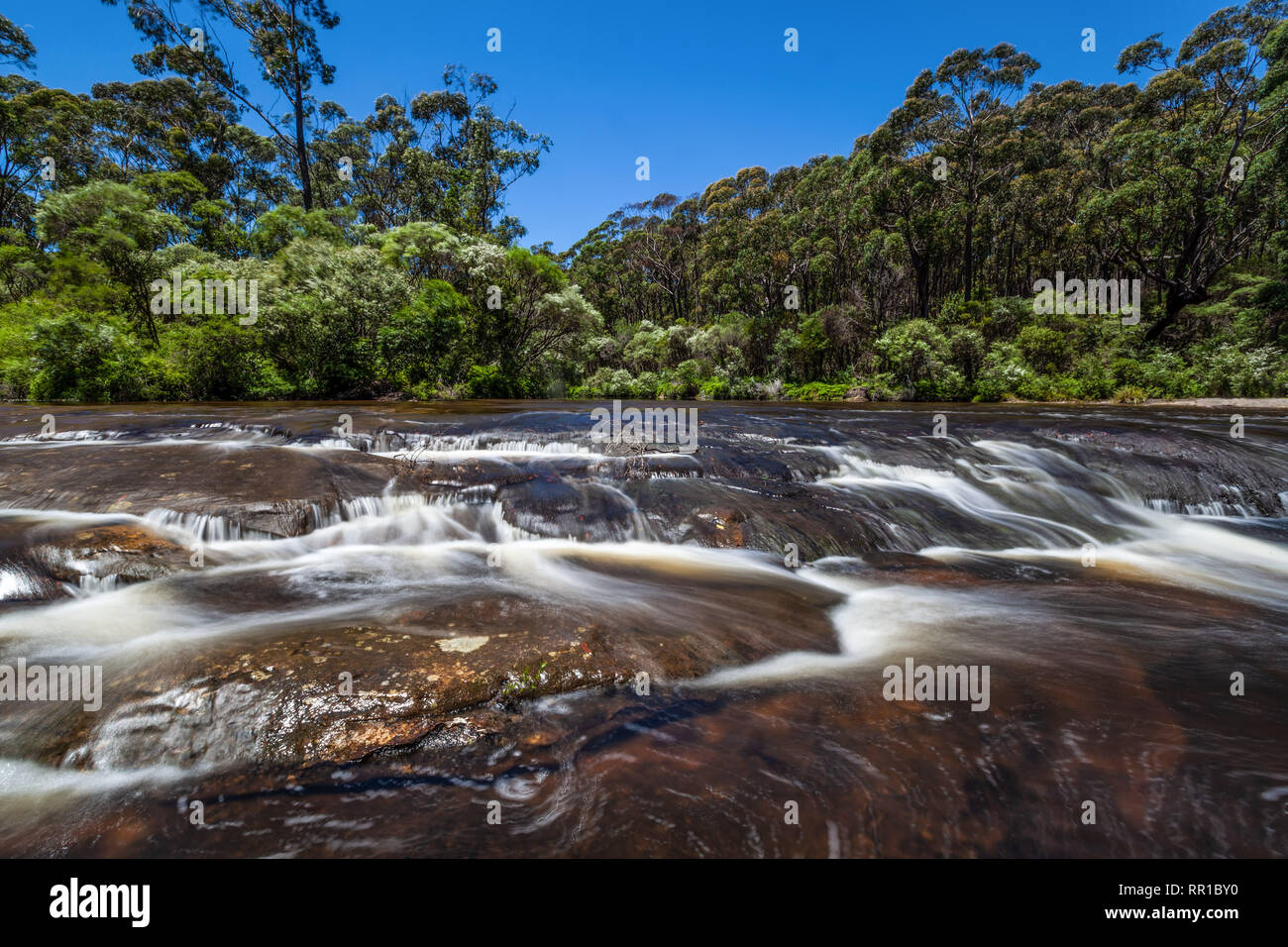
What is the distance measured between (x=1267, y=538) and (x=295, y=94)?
38.0m

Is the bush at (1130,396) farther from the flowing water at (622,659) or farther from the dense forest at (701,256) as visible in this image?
the flowing water at (622,659)

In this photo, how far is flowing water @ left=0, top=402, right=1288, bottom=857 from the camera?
1.79 metres

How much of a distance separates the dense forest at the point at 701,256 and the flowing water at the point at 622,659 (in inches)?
514

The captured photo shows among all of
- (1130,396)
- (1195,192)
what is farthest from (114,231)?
(1195,192)

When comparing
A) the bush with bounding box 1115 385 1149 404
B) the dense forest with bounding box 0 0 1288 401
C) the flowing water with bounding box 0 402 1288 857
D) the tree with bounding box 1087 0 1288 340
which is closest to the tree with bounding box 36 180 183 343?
the dense forest with bounding box 0 0 1288 401

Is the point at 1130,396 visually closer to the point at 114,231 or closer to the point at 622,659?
the point at 622,659

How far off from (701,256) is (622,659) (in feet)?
119

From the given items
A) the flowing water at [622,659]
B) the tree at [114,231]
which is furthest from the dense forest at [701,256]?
the flowing water at [622,659]

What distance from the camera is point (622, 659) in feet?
9.14

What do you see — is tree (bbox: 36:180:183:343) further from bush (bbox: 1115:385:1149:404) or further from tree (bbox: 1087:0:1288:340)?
tree (bbox: 1087:0:1288:340)

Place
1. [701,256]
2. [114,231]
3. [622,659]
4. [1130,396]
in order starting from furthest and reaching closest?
[701,256] < [114,231] < [1130,396] < [622,659]
